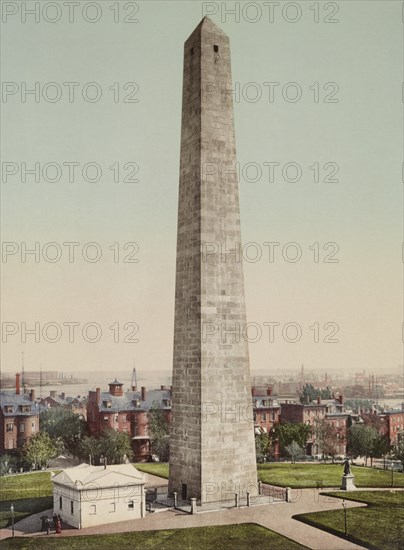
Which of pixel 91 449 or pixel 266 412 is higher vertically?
pixel 266 412

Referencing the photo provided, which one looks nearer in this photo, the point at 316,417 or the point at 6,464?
the point at 6,464

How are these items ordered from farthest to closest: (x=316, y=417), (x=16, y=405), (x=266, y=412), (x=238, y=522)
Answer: (x=316, y=417) < (x=266, y=412) < (x=16, y=405) < (x=238, y=522)

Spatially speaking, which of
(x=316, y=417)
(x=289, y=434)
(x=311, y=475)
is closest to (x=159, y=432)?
(x=289, y=434)

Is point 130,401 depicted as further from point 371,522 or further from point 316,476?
point 371,522

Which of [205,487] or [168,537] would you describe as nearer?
[168,537]

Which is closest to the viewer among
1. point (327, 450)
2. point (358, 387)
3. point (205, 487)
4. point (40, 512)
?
point (205, 487)

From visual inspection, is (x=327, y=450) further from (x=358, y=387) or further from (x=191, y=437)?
(x=358, y=387)

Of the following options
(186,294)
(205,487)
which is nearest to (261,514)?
(205,487)
